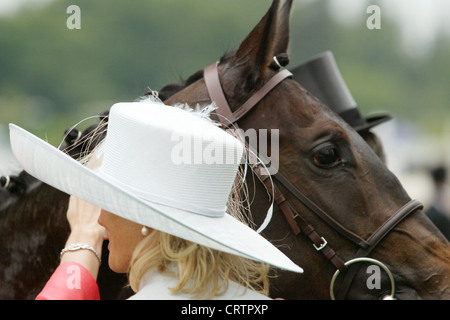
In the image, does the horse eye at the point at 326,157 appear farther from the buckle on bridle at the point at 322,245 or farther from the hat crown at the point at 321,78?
the hat crown at the point at 321,78

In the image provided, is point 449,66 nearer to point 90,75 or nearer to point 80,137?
point 90,75

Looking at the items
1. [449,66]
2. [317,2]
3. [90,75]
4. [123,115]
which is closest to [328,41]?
[317,2]

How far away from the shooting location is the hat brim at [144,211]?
2.26 metres

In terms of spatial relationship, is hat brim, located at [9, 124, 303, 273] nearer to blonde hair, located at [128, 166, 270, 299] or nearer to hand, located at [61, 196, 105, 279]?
blonde hair, located at [128, 166, 270, 299]

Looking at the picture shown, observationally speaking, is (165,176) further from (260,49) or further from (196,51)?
(196,51)

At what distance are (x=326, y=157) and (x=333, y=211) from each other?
0.90ft

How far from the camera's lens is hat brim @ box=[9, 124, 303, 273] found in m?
2.26

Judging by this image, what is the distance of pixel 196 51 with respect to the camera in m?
32.6

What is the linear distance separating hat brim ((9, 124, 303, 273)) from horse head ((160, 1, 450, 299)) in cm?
78

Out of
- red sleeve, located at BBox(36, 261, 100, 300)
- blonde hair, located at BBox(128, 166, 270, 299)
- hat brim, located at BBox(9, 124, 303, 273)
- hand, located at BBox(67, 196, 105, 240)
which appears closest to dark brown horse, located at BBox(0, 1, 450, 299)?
hand, located at BBox(67, 196, 105, 240)

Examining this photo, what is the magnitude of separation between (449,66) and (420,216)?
127 feet

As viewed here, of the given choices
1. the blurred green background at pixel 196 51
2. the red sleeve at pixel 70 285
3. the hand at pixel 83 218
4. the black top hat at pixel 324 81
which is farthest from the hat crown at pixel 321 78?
the blurred green background at pixel 196 51

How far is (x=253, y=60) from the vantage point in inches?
138

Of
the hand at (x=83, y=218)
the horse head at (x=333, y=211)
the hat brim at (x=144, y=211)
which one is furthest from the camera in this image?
the horse head at (x=333, y=211)
